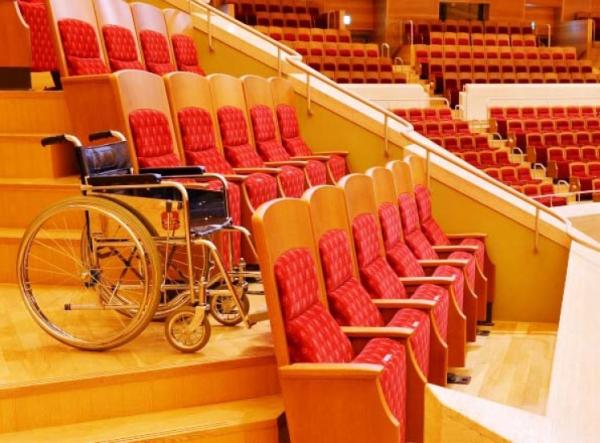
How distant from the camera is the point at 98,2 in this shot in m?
1.17

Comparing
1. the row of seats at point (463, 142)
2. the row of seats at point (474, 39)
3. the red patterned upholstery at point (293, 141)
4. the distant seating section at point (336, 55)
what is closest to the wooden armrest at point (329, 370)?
the red patterned upholstery at point (293, 141)

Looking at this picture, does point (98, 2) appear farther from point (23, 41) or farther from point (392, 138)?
point (392, 138)

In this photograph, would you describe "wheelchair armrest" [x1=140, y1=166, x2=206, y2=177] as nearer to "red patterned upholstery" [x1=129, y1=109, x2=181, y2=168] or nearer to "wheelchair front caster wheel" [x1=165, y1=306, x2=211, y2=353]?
"red patterned upholstery" [x1=129, y1=109, x2=181, y2=168]

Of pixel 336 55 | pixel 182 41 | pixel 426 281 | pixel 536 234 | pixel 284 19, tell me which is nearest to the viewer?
pixel 426 281

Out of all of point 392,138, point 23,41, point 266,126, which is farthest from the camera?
point 392,138

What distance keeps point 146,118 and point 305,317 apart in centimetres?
40

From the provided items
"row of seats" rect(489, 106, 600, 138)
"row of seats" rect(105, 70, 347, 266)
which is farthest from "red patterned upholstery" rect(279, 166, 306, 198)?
"row of seats" rect(489, 106, 600, 138)

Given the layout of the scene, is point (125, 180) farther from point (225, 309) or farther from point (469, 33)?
point (469, 33)

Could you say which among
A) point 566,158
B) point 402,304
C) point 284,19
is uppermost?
point 284,19

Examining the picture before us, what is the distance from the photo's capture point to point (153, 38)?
1323mm

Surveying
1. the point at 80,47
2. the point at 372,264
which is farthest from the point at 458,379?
the point at 80,47

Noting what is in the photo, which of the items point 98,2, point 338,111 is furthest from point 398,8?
point 98,2

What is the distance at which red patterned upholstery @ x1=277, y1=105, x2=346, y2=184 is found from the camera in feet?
4.36

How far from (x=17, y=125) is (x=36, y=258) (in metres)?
0.28
